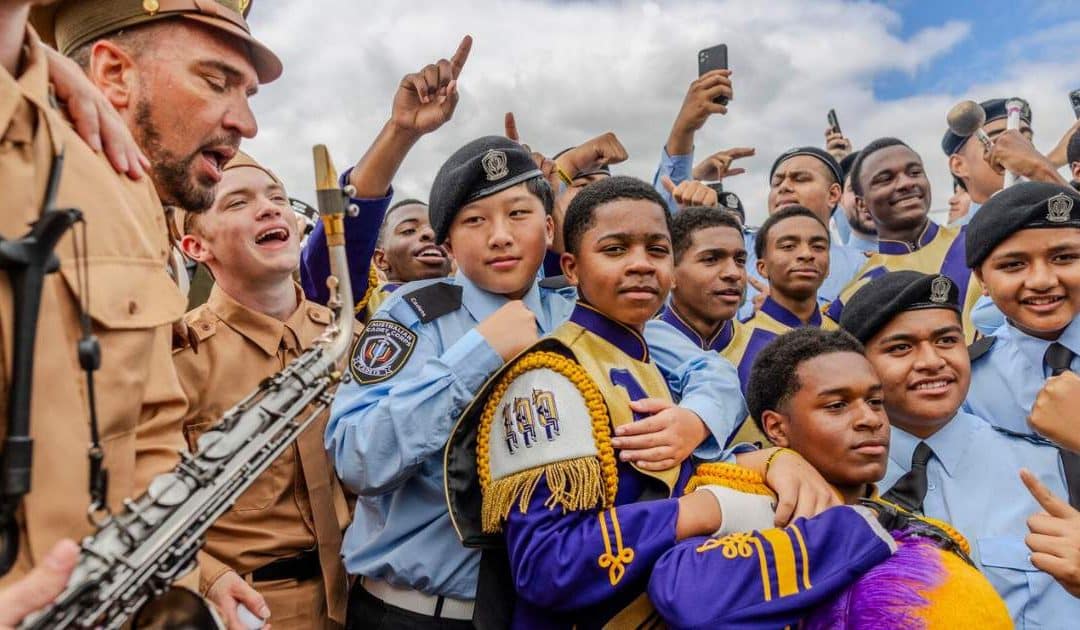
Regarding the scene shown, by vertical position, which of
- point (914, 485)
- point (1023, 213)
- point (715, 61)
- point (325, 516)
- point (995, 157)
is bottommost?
point (325, 516)

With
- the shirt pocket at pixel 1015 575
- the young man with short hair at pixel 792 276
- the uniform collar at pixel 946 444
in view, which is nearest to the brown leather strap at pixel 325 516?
the uniform collar at pixel 946 444

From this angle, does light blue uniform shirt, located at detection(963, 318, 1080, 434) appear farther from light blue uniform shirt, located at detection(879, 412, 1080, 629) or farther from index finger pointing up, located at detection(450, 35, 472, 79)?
index finger pointing up, located at detection(450, 35, 472, 79)

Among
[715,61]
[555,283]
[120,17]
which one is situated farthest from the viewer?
[715,61]

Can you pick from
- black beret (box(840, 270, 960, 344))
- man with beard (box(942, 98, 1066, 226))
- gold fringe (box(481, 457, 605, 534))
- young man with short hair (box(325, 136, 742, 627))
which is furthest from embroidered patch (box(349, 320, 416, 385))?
man with beard (box(942, 98, 1066, 226))

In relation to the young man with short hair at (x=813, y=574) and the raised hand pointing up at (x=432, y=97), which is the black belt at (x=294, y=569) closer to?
the young man with short hair at (x=813, y=574)

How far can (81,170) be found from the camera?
1735 millimetres

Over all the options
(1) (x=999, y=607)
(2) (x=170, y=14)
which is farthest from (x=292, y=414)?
(1) (x=999, y=607)

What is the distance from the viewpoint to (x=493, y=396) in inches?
108

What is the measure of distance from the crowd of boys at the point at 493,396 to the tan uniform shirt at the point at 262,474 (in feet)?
0.04

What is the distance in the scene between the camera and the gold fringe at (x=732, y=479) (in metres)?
2.67

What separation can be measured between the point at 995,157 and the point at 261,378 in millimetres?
5224

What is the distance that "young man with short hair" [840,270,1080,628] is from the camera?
121 inches

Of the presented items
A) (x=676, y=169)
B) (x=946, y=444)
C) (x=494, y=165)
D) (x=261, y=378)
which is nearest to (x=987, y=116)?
(x=676, y=169)

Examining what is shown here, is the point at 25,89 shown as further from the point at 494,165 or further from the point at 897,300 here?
the point at 897,300
